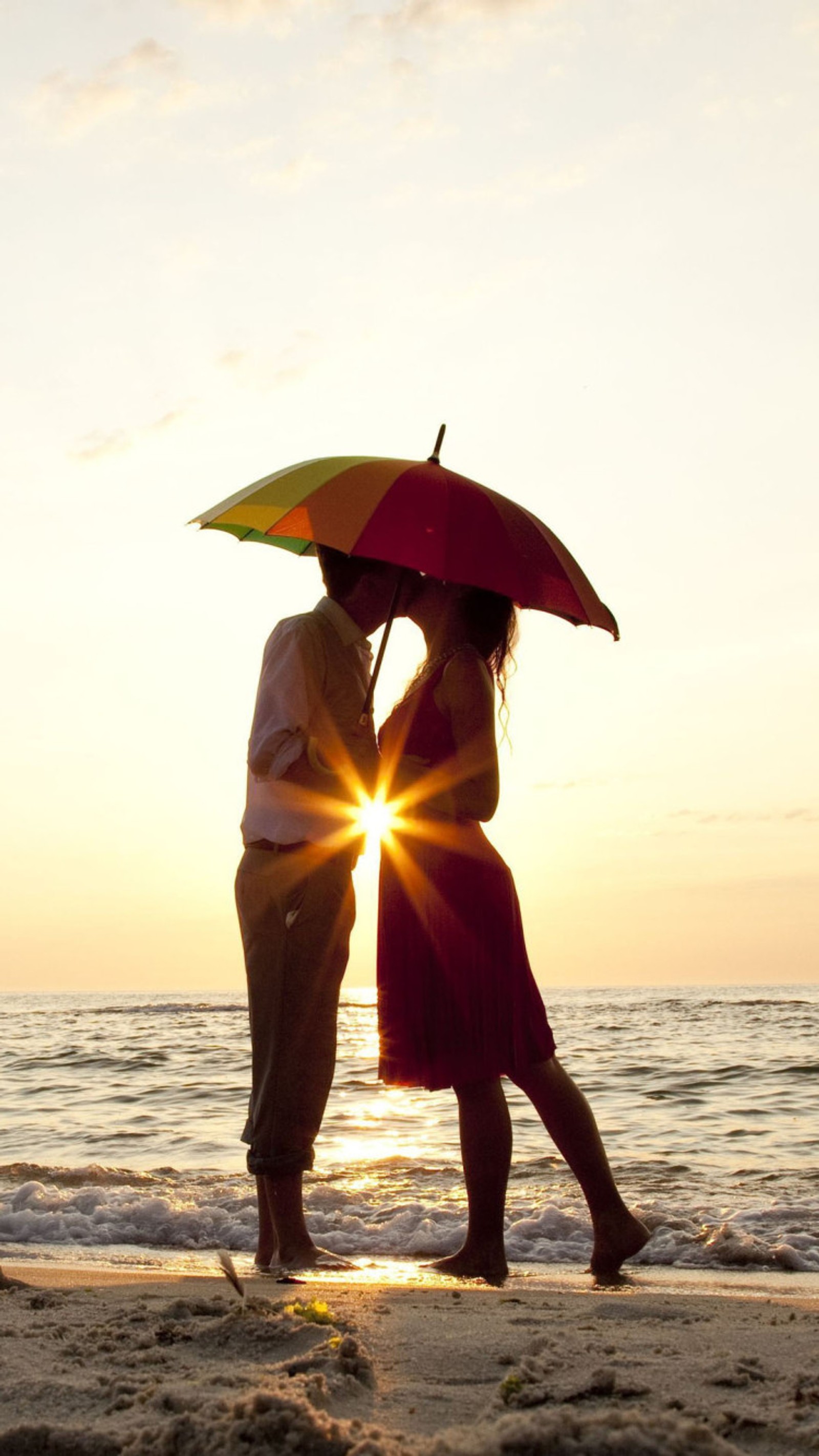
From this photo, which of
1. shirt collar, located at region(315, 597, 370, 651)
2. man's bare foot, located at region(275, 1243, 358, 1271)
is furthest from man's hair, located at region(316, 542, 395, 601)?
man's bare foot, located at region(275, 1243, 358, 1271)

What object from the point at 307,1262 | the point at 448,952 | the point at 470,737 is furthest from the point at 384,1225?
the point at 470,737

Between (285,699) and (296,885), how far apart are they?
576 millimetres

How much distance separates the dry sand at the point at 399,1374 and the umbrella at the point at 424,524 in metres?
1.99

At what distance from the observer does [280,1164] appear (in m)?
3.92

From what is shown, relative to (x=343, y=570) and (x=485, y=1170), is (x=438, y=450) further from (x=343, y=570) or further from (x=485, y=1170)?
(x=485, y=1170)

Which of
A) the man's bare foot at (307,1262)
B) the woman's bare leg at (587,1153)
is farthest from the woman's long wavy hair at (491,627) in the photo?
the man's bare foot at (307,1262)

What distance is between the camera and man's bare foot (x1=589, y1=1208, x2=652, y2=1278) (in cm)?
399

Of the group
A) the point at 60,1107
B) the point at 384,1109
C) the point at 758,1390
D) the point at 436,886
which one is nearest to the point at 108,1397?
the point at 758,1390

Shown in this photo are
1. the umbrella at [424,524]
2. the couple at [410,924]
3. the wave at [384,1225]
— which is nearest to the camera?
the umbrella at [424,524]

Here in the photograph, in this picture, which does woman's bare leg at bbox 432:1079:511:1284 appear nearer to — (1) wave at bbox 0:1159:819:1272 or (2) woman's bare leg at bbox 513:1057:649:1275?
(2) woman's bare leg at bbox 513:1057:649:1275

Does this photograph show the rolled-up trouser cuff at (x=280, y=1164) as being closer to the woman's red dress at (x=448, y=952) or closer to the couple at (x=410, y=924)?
the couple at (x=410, y=924)

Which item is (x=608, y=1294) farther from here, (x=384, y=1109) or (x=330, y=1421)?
(x=384, y=1109)

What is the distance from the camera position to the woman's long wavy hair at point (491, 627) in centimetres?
405

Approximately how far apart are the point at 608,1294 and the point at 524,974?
933 mm
